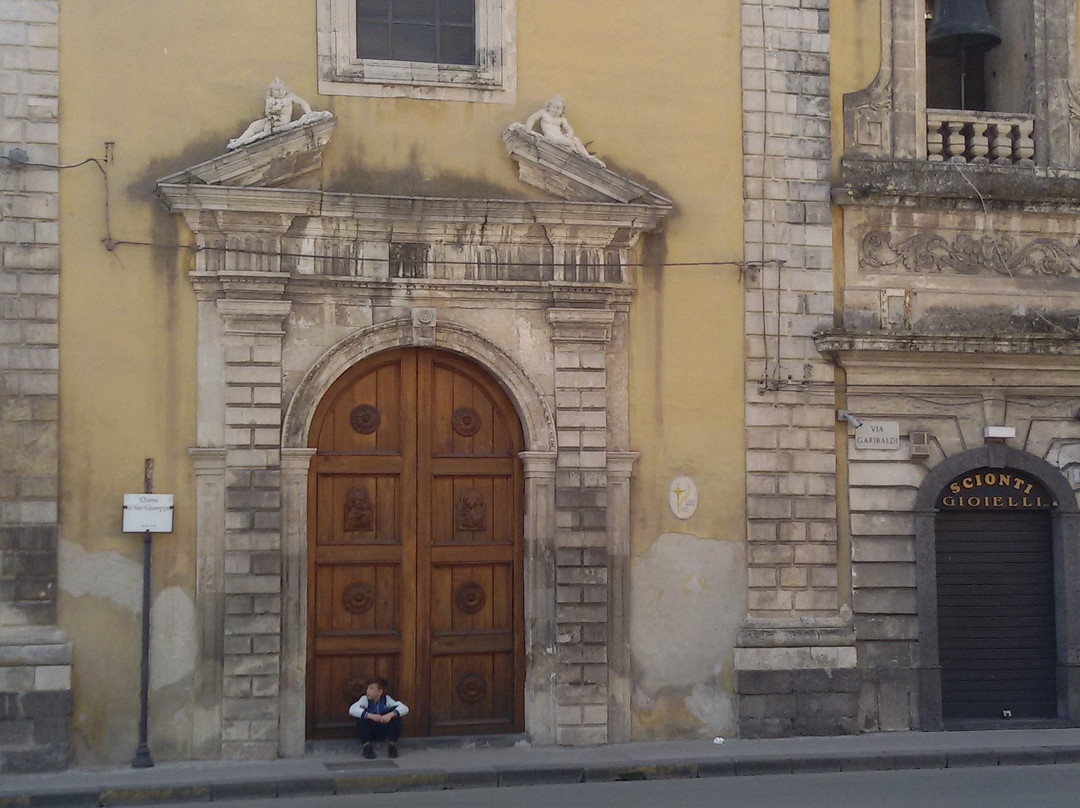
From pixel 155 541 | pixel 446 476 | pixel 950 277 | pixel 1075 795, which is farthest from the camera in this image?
pixel 950 277

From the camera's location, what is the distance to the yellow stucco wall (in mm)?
11898

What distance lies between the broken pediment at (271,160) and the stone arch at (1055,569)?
6.22 m

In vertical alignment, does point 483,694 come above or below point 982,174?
below

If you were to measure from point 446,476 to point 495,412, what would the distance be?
28.4 inches

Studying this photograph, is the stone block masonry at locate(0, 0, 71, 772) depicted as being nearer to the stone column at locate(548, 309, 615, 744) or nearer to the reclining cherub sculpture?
the reclining cherub sculpture

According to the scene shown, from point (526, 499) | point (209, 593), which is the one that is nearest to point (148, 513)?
point (209, 593)

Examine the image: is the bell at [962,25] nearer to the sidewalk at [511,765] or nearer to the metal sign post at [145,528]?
the sidewalk at [511,765]

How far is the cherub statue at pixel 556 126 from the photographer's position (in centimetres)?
Answer: 1275

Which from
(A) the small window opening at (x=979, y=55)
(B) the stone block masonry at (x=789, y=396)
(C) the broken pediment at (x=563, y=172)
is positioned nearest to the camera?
(C) the broken pediment at (x=563, y=172)

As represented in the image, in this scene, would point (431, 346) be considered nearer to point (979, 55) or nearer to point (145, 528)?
point (145, 528)

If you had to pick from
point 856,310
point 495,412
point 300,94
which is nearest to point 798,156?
point 856,310

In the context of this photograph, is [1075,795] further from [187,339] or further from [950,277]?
[187,339]

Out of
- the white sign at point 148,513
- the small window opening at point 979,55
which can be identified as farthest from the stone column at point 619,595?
the small window opening at point 979,55

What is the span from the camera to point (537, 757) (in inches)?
475
